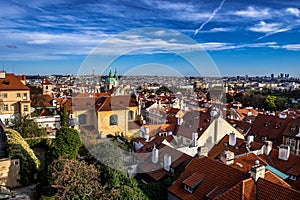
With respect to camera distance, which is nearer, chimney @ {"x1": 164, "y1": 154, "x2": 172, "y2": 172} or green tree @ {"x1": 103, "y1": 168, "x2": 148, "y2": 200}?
green tree @ {"x1": 103, "y1": 168, "x2": 148, "y2": 200}

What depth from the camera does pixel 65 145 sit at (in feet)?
42.5

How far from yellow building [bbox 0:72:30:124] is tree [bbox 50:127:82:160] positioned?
44.7 ft

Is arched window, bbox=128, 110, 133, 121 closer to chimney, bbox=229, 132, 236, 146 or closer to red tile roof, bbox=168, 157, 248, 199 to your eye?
chimney, bbox=229, 132, 236, 146

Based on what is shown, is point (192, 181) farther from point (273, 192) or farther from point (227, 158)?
point (273, 192)

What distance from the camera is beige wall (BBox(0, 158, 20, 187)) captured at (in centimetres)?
1379

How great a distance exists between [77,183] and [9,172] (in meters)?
5.69

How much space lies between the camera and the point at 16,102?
25.0 metres

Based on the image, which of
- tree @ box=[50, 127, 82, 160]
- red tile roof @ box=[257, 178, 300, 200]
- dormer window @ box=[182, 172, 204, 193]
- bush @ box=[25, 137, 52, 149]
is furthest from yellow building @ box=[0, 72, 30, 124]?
red tile roof @ box=[257, 178, 300, 200]

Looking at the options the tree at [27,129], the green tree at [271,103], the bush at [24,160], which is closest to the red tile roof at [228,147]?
the bush at [24,160]

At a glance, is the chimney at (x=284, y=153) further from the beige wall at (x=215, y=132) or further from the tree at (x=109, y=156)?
the tree at (x=109, y=156)

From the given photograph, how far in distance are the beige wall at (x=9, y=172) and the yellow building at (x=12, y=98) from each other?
38.6 feet

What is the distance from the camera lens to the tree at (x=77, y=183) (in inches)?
406

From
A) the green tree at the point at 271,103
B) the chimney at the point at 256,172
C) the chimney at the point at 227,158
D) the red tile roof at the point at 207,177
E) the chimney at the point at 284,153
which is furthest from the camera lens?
the green tree at the point at 271,103

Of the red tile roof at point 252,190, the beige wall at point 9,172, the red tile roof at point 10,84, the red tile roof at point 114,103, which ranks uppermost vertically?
the red tile roof at point 10,84
